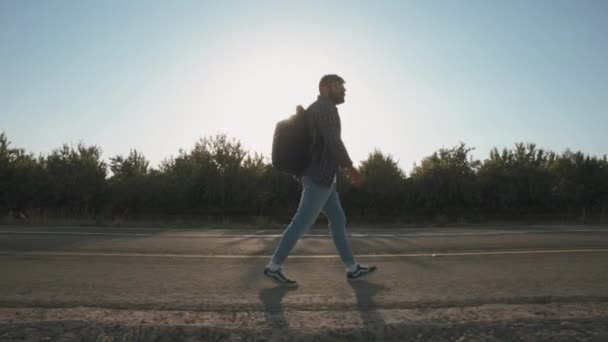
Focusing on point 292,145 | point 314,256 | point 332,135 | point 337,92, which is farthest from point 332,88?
point 314,256

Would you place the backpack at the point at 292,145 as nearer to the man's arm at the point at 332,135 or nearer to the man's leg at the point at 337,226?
the man's arm at the point at 332,135

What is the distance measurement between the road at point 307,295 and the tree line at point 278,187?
17.4 meters

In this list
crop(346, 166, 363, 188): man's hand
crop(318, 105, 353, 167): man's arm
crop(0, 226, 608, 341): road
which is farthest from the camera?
crop(346, 166, 363, 188): man's hand

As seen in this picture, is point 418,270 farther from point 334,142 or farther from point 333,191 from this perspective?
point 334,142

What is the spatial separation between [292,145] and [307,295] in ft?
5.02

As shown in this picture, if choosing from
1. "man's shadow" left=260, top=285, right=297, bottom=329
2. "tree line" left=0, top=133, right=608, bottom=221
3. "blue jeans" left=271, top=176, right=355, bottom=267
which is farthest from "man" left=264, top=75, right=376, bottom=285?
"tree line" left=0, top=133, right=608, bottom=221

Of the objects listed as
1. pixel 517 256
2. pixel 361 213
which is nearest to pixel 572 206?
pixel 361 213

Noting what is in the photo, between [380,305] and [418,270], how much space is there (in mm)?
1697

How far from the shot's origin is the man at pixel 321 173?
4.26 metres

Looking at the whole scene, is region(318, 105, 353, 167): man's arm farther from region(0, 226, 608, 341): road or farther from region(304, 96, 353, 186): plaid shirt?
region(0, 226, 608, 341): road

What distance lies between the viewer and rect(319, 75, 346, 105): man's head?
4520 mm

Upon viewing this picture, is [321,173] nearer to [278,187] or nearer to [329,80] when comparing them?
[329,80]

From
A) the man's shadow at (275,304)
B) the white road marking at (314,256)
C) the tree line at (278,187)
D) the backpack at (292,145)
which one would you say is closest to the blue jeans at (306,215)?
the backpack at (292,145)

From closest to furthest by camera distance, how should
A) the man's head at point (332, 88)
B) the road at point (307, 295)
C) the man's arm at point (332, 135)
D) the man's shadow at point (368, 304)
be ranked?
the road at point (307, 295) → the man's shadow at point (368, 304) → the man's arm at point (332, 135) → the man's head at point (332, 88)
